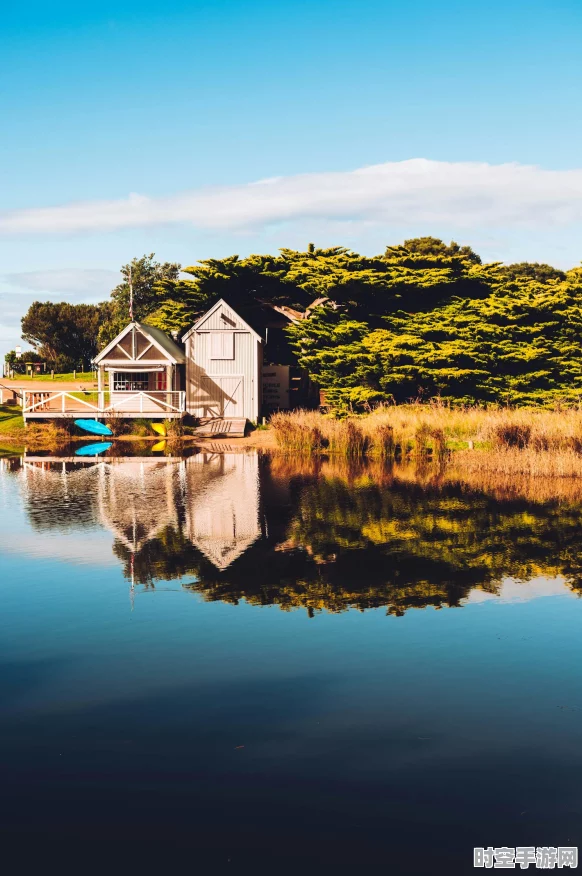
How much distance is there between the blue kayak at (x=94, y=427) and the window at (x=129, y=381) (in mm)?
3839

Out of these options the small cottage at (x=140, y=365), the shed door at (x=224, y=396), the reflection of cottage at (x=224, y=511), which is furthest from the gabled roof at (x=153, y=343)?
the reflection of cottage at (x=224, y=511)

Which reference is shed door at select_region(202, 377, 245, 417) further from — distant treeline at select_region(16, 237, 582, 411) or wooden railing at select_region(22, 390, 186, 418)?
distant treeline at select_region(16, 237, 582, 411)

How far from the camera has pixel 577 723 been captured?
7.99 m

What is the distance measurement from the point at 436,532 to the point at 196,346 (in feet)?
113

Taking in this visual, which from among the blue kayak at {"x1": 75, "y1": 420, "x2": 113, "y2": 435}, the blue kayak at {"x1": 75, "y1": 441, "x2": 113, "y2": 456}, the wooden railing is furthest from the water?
the wooden railing

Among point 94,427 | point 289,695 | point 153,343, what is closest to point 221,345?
point 153,343

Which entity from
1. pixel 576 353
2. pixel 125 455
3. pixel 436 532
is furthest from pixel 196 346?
pixel 436 532

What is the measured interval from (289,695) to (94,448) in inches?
1346

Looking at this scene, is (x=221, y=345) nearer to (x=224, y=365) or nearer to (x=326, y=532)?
(x=224, y=365)

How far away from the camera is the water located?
6.15 m

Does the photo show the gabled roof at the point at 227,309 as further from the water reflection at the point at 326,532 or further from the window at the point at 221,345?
the water reflection at the point at 326,532

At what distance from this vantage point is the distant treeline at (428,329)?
46781 millimetres

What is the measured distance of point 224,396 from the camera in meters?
50.2

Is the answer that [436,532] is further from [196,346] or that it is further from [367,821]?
[196,346]
